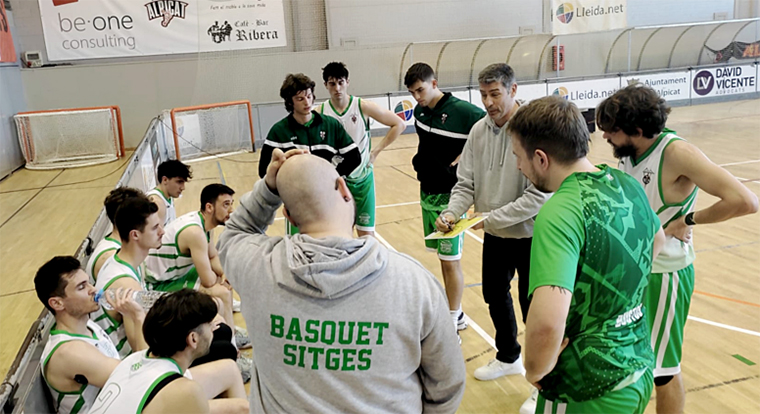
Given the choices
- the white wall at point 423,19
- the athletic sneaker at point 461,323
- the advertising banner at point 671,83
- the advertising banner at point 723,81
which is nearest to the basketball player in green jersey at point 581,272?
the athletic sneaker at point 461,323

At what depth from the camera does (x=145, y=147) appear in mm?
8602

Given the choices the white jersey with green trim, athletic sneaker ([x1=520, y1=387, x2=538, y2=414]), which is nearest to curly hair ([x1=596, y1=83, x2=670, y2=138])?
athletic sneaker ([x1=520, y1=387, x2=538, y2=414])

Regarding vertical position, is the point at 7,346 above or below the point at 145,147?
below

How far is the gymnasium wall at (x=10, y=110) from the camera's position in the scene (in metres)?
13.8

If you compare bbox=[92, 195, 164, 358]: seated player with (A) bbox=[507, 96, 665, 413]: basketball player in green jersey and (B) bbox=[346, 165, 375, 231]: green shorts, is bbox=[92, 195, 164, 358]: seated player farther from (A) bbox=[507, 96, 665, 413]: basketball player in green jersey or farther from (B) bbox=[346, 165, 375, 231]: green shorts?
(A) bbox=[507, 96, 665, 413]: basketball player in green jersey

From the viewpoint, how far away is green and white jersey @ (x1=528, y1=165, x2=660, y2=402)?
1.91m

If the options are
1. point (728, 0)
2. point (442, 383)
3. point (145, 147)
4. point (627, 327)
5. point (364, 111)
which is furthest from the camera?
point (728, 0)

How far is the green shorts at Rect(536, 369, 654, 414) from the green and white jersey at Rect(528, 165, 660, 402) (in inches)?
1.0

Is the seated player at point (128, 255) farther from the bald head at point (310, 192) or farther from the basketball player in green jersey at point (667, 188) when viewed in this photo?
the basketball player in green jersey at point (667, 188)

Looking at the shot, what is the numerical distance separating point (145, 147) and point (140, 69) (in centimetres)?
920

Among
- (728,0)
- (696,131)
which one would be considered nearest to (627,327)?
(696,131)

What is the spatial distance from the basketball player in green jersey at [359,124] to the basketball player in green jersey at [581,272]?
12.7 ft

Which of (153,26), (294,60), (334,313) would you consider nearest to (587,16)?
(294,60)

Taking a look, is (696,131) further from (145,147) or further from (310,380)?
(310,380)
